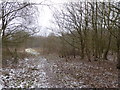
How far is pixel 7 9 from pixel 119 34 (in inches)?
102

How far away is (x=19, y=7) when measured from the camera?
7.18 feet

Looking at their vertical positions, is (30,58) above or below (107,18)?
below

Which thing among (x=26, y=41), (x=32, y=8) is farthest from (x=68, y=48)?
(x=32, y=8)

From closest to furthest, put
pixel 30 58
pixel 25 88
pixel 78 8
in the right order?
pixel 25 88 → pixel 30 58 → pixel 78 8

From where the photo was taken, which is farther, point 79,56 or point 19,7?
point 79,56

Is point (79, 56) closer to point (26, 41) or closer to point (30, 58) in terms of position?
point (30, 58)

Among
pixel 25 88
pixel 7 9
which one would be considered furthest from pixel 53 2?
pixel 25 88

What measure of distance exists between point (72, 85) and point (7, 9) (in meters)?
1.69

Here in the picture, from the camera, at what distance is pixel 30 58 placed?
17.3 feet

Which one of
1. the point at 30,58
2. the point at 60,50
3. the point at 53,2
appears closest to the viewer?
the point at 53,2

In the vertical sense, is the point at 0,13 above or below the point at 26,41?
above

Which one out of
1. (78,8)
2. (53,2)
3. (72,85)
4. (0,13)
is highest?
(78,8)

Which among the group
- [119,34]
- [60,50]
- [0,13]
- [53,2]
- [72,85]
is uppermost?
[53,2]

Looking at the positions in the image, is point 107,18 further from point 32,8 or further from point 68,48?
point 68,48
